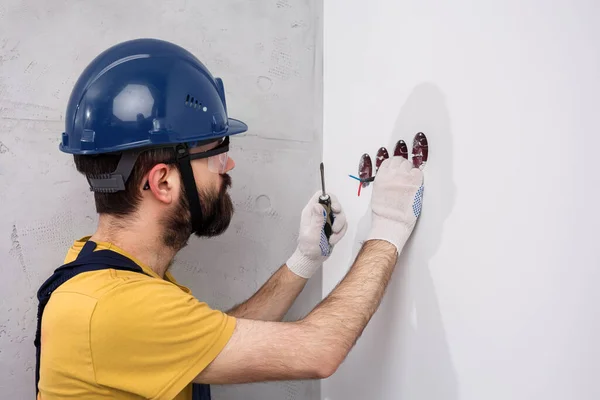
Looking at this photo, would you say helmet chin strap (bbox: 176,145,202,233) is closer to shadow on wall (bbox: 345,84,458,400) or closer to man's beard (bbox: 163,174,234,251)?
man's beard (bbox: 163,174,234,251)

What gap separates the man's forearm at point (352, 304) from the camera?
3.32 ft

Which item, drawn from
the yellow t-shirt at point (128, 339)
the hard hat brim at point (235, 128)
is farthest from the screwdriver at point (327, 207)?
the yellow t-shirt at point (128, 339)

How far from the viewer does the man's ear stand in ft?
3.75

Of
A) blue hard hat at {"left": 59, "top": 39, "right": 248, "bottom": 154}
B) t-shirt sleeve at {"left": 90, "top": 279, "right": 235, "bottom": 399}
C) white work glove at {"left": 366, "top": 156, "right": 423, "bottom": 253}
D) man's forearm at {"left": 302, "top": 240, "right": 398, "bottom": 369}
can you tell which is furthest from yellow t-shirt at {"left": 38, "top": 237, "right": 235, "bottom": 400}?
white work glove at {"left": 366, "top": 156, "right": 423, "bottom": 253}

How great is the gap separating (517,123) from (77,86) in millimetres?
965

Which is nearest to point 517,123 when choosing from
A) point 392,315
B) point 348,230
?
point 392,315

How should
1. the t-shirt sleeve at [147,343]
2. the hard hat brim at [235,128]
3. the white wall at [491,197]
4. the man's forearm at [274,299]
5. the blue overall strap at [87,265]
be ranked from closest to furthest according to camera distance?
1. the white wall at [491,197]
2. the t-shirt sleeve at [147,343]
3. the blue overall strap at [87,265]
4. the hard hat brim at [235,128]
5. the man's forearm at [274,299]

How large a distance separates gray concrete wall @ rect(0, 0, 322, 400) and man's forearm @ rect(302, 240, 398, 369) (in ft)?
1.94

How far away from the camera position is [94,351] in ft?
3.07

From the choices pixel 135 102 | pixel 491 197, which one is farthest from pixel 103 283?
pixel 491 197

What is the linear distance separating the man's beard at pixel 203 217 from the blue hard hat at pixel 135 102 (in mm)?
151

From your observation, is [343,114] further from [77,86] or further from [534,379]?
[534,379]

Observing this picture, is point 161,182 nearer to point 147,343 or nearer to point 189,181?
point 189,181

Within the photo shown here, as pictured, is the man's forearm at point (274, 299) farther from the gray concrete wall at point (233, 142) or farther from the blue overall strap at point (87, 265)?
the blue overall strap at point (87, 265)
